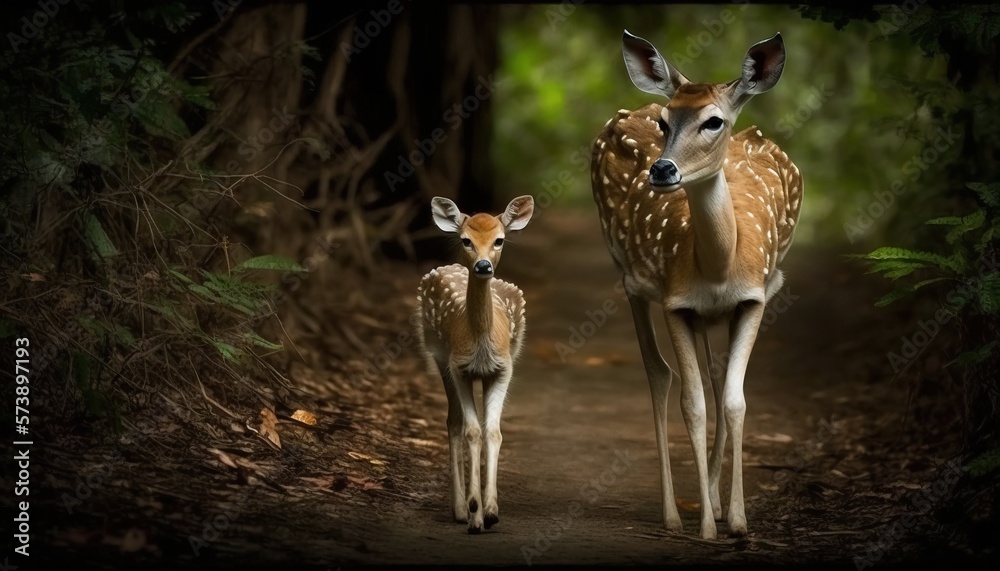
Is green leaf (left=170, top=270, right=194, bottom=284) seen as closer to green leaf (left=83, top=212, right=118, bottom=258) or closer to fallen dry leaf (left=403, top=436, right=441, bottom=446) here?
green leaf (left=83, top=212, right=118, bottom=258)

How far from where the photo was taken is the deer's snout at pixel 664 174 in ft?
20.2

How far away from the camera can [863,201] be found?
15.8 meters

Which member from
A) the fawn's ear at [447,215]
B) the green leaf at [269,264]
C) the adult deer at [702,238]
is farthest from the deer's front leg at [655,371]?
the green leaf at [269,264]

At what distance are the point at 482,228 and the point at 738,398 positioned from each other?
1634 mm

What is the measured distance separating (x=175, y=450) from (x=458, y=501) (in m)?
1.55

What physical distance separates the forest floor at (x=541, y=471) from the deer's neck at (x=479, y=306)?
1039 millimetres

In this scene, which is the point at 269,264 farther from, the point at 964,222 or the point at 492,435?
the point at 964,222

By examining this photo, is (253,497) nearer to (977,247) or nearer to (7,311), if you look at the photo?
(7,311)

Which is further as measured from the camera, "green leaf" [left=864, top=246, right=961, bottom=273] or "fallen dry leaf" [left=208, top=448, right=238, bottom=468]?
"green leaf" [left=864, top=246, right=961, bottom=273]

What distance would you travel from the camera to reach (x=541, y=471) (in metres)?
8.28

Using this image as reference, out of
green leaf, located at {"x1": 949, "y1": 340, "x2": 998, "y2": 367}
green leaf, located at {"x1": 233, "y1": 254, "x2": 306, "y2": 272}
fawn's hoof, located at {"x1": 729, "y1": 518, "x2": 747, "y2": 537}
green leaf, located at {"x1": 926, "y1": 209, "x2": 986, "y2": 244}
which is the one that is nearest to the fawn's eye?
green leaf, located at {"x1": 926, "y1": 209, "x2": 986, "y2": 244}

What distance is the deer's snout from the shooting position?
616 cm

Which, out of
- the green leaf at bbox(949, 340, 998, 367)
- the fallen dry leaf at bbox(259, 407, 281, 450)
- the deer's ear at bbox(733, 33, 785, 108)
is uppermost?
the deer's ear at bbox(733, 33, 785, 108)

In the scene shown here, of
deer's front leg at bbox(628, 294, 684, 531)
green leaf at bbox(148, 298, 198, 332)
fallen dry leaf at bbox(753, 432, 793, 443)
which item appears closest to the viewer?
deer's front leg at bbox(628, 294, 684, 531)
